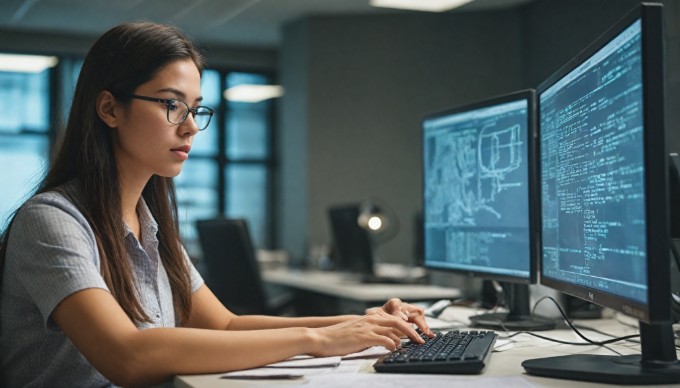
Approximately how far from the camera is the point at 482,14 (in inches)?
266

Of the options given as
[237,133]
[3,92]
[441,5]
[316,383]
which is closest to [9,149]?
[3,92]

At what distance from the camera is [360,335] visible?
141 cm

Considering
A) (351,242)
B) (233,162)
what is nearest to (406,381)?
(351,242)

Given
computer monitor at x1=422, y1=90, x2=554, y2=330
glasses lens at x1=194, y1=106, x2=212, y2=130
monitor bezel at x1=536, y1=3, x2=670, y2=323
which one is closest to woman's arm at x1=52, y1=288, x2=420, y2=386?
glasses lens at x1=194, y1=106, x2=212, y2=130

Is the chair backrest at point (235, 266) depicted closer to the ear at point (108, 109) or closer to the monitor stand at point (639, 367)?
the ear at point (108, 109)

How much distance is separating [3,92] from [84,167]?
6244mm

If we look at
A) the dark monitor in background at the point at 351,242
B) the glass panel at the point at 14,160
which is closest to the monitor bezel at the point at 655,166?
the dark monitor in background at the point at 351,242

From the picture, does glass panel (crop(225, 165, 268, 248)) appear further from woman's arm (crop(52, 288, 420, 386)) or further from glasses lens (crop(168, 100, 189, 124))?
woman's arm (crop(52, 288, 420, 386))

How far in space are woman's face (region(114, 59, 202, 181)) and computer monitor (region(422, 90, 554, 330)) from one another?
0.75 metres

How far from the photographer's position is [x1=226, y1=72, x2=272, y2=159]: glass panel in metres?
7.89

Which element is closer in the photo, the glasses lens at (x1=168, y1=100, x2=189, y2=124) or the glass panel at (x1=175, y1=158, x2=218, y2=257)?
the glasses lens at (x1=168, y1=100, x2=189, y2=124)

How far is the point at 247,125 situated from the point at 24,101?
2063 mm

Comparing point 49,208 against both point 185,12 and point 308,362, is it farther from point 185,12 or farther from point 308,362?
point 185,12

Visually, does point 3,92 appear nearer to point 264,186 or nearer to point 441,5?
point 264,186
